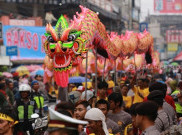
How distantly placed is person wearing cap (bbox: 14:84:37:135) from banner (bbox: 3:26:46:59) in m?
21.3

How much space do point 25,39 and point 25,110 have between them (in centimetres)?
2245

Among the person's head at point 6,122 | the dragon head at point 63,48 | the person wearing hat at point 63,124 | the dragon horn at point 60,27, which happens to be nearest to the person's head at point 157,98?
the person's head at point 6,122

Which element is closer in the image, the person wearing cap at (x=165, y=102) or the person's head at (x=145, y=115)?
the person's head at (x=145, y=115)

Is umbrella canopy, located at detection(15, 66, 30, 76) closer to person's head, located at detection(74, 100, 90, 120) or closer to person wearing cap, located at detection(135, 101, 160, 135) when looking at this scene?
person's head, located at detection(74, 100, 90, 120)

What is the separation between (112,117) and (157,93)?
43.8 inches

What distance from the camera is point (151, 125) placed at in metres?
4.23

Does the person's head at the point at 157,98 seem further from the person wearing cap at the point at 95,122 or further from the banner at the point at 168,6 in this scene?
the banner at the point at 168,6

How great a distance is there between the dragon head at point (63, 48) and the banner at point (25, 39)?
2016 cm

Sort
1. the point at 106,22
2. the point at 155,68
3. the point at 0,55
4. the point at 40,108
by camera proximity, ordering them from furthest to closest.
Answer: the point at 106,22 < the point at 155,68 < the point at 0,55 < the point at 40,108

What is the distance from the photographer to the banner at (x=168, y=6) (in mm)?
93250

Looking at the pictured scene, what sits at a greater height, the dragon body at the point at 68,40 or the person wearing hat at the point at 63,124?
the dragon body at the point at 68,40

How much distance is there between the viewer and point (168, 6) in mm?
94000

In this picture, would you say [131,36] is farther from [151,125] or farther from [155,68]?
[155,68]

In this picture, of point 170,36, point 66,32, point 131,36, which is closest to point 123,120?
point 66,32
